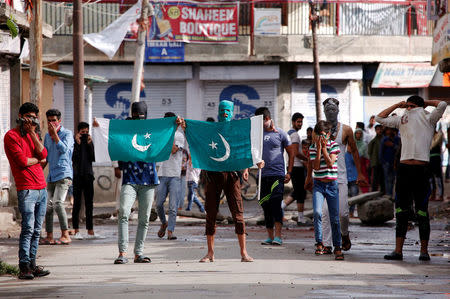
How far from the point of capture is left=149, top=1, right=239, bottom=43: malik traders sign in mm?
28047

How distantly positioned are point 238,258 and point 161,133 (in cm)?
184

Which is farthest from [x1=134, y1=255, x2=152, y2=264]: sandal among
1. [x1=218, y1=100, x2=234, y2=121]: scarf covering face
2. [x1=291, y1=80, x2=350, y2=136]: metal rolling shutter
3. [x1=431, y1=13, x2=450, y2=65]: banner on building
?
[x1=291, y1=80, x2=350, y2=136]: metal rolling shutter

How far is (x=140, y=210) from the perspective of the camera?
1050cm

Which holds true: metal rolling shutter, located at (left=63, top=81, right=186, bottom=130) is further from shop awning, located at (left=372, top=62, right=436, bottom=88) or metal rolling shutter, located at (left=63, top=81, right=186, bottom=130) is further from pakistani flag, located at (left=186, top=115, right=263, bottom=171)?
pakistani flag, located at (left=186, top=115, right=263, bottom=171)

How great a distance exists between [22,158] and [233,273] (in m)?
2.49

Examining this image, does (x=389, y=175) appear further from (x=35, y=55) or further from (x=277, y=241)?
(x=35, y=55)

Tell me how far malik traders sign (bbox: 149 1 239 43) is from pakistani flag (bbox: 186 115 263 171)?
17.4m

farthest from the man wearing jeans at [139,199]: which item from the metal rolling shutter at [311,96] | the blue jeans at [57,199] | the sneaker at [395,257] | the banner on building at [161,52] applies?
the metal rolling shutter at [311,96]

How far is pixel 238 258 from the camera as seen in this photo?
35.1 feet

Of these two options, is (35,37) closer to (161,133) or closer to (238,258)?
(161,133)

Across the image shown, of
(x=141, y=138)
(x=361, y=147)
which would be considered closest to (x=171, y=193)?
(x=141, y=138)

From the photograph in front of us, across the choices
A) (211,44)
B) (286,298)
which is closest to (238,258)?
(286,298)

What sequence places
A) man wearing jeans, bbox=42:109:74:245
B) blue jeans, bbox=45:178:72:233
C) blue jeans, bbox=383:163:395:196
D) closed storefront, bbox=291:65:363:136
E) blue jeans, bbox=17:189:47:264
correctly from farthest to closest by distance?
1. closed storefront, bbox=291:65:363:136
2. blue jeans, bbox=383:163:395:196
3. blue jeans, bbox=45:178:72:233
4. man wearing jeans, bbox=42:109:74:245
5. blue jeans, bbox=17:189:47:264

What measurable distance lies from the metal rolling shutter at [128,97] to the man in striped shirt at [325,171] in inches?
714
